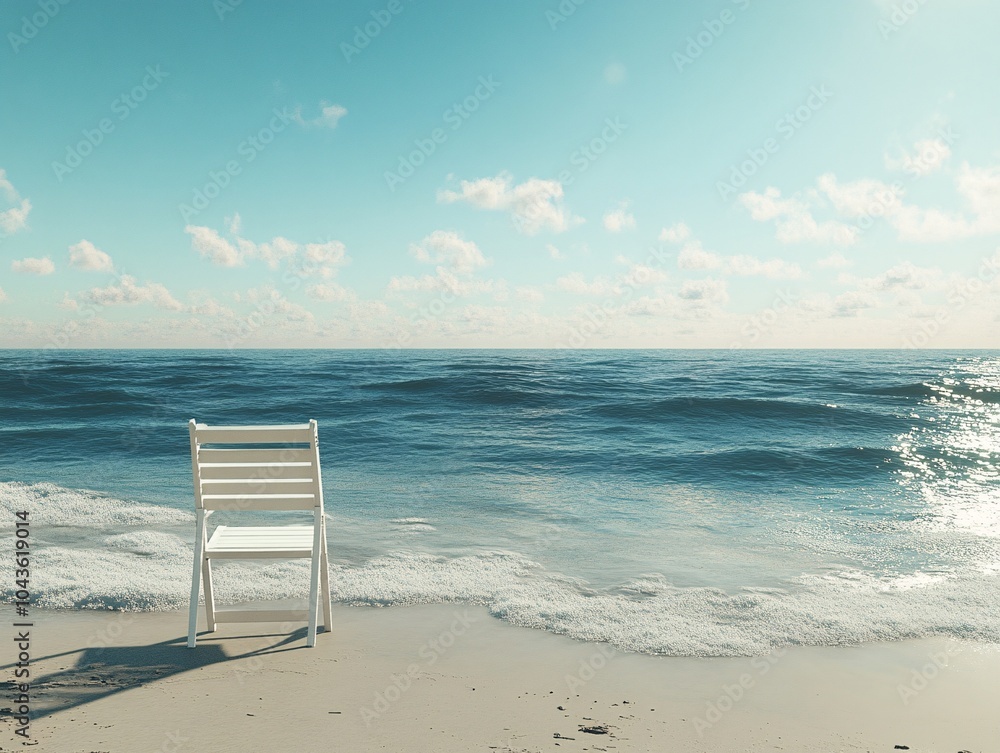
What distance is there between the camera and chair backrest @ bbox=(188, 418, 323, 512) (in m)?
4.20

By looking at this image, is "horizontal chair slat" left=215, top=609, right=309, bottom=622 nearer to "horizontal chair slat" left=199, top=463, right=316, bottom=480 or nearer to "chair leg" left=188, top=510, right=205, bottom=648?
"chair leg" left=188, top=510, right=205, bottom=648

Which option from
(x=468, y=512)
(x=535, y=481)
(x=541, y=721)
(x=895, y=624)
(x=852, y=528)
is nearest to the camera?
(x=541, y=721)

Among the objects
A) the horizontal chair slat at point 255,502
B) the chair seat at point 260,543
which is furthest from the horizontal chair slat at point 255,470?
the chair seat at point 260,543

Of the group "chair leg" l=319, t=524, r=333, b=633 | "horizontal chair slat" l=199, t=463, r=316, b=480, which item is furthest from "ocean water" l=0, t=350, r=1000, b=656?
"horizontal chair slat" l=199, t=463, r=316, b=480

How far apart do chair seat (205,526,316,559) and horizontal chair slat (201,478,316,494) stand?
32 centimetres

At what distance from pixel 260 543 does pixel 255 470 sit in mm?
511

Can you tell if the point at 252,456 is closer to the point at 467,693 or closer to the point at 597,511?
the point at 467,693

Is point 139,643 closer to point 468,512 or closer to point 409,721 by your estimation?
point 409,721

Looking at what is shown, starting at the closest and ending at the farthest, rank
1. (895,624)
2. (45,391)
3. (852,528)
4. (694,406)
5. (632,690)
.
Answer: (632,690)
(895,624)
(852,528)
(694,406)
(45,391)

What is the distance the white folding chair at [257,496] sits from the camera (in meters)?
4.18

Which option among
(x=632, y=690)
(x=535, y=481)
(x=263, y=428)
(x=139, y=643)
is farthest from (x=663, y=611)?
(x=535, y=481)

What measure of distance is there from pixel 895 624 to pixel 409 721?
382cm

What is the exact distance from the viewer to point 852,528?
7.67 metres

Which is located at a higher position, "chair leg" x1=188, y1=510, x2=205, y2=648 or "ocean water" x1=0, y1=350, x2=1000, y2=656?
"chair leg" x1=188, y1=510, x2=205, y2=648
